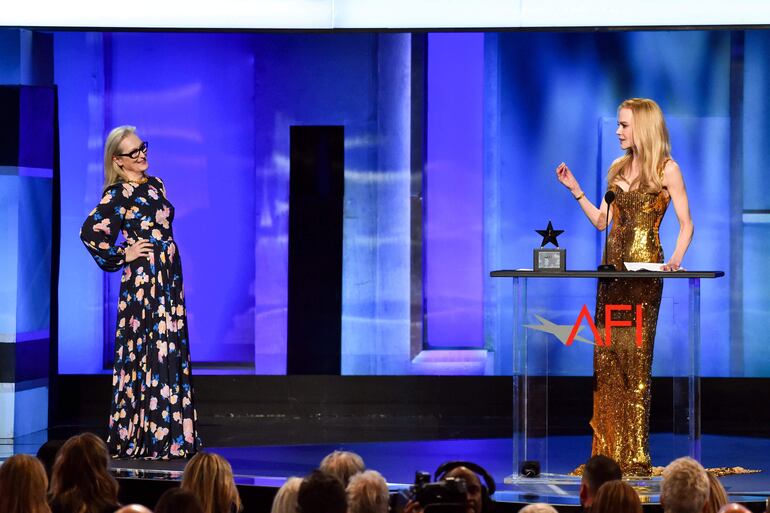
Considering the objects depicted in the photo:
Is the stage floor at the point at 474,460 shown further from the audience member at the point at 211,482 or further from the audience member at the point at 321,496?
the audience member at the point at 321,496

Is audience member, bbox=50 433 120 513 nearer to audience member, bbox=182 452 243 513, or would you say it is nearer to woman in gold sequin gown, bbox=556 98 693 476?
audience member, bbox=182 452 243 513

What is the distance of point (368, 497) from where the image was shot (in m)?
3.35

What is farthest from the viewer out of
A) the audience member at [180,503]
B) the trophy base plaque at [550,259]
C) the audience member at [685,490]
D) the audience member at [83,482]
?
the trophy base plaque at [550,259]

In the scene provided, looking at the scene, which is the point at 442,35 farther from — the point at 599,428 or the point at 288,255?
the point at 599,428

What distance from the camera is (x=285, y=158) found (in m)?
8.77

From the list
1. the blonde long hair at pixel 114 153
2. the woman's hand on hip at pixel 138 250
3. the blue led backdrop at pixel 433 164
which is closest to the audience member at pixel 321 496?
the woman's hand on hip at pixel 138 250

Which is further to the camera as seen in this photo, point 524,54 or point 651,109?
point 524,54

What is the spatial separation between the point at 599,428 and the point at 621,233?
0.84m

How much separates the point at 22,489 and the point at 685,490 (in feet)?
5.92

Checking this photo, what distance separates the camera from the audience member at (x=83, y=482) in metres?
3.75

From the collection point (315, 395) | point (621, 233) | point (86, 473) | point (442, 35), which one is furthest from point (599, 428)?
point (442, 35)

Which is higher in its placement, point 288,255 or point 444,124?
point 444,124

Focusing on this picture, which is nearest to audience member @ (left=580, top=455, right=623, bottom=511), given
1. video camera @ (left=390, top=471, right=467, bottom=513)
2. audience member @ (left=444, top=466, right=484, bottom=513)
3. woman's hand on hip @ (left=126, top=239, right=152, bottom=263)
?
audience member @ (left=444, top=466, right=484, bottom=513)

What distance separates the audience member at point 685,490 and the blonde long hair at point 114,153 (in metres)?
3.14
